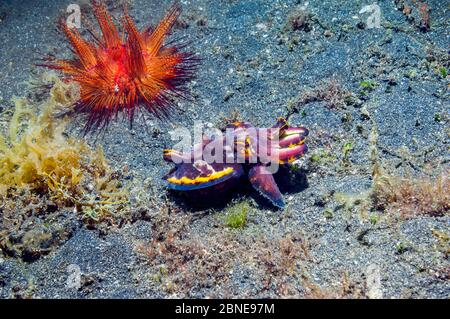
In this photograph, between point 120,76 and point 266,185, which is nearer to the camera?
point 266,185

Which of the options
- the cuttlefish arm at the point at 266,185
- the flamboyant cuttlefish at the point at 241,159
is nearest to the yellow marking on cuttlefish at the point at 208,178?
the flamboyant cuttlefish at the point at 241,159

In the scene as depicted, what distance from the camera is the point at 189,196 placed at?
13.1ft

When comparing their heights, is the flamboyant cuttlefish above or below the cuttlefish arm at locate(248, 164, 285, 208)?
above

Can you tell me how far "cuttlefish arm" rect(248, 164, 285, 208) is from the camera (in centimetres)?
366

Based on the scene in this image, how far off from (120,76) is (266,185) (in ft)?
8.35

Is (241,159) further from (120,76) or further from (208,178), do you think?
(120,76)

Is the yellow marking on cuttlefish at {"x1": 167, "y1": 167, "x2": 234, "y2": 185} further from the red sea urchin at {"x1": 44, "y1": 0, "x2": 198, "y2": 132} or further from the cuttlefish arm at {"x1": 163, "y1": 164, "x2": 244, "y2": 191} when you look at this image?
the red sea urchin at {"x1": 44, "y1": 0, "x2": 198, "y2": 132}

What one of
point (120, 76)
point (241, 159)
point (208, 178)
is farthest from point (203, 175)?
point (120, 76)

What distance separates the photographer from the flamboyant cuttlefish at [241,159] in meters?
3.68

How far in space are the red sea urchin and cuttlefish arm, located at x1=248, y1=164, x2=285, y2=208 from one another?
6.02 ft

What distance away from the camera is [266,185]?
12.0ft

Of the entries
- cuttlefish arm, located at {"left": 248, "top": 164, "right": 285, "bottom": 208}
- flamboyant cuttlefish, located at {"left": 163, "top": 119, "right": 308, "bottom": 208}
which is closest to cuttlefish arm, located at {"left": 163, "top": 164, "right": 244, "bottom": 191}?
flamboyant cuttlefish, located at {"left": 163, "top": 119, "right": 308, "bottom": 208}

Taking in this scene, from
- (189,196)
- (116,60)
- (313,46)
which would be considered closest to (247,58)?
(313,46)

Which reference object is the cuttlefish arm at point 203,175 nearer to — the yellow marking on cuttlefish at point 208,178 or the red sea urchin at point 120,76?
the yellow marking on cuttlefish at point 208,178
